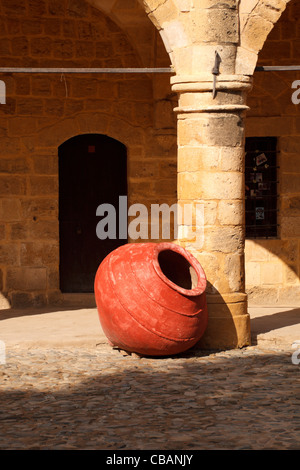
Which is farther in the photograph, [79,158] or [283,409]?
[79,158]

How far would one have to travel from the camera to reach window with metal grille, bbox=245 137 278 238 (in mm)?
9711

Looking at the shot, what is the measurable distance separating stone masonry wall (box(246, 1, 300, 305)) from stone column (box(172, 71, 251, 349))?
2694 mm

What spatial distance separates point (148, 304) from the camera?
6309 mm

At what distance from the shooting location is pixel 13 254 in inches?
376

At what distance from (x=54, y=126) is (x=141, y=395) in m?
4.81

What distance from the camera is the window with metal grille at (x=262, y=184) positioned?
Result: 971 centimetres

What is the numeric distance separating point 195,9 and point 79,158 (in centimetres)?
332

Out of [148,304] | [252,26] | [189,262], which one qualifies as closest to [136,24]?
[252,26]

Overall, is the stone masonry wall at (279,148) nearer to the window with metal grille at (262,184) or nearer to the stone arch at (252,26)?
the window with metal grille at (262,184)

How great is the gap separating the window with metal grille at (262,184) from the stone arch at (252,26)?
9.42 feet

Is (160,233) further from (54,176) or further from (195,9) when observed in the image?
(195,9)

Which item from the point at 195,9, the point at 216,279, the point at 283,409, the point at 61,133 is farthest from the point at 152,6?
the point at 283,409

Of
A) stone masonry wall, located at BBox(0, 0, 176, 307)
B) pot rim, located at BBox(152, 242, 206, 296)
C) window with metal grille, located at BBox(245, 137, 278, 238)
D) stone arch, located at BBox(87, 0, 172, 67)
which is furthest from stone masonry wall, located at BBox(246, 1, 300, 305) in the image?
pot rim, located at BBox(152, 242, 206, 296)

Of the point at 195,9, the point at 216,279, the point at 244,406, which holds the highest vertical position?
the point at 195,9
